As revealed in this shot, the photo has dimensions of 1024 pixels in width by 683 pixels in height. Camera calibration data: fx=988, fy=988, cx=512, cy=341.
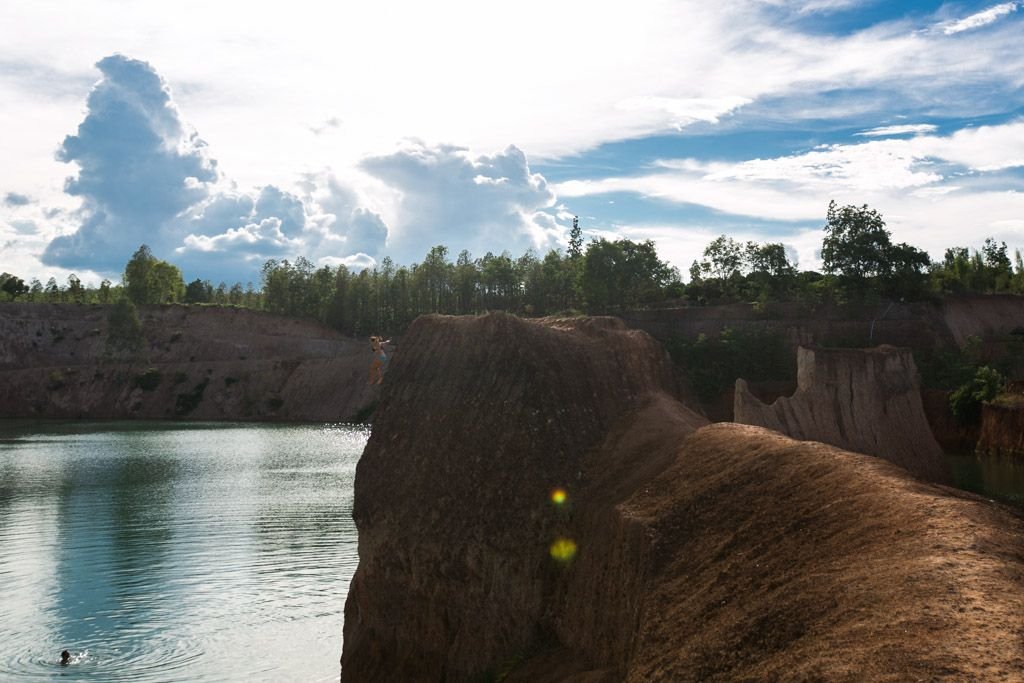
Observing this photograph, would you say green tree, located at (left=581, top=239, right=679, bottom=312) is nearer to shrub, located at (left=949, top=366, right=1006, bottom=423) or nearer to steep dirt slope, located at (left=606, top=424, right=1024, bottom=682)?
shrub, located at (left=949, top=366, right=1006, bottom=423)

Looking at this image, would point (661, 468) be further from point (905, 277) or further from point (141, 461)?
point (905, 277)

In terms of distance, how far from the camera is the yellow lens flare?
632 inches

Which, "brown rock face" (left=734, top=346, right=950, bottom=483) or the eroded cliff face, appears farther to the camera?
the eroded cliff face

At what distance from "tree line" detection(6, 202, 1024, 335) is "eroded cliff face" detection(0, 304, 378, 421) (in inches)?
523

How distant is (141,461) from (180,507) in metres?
20.6

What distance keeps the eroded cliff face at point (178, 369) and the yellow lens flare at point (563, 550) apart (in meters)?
96.6

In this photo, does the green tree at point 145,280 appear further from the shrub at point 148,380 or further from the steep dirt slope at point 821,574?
the steep dirt slope at point 821,574

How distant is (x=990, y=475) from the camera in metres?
47.1

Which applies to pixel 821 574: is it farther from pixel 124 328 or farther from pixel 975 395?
pixel 124 328

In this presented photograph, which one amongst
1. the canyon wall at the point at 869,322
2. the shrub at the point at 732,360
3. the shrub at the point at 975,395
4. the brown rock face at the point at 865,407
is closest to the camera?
the brown rock face at the point at 865,407

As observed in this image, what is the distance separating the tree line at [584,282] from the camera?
8731 centimetres

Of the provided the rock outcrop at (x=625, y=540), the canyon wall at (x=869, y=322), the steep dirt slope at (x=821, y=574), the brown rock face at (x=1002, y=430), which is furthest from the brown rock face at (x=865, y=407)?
the canyon wall at (x=869, y=322)

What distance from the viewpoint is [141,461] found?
6506 cm

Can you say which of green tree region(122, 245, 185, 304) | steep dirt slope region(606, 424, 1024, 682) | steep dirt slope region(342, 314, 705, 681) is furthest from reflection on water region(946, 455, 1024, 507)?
green tree region(122, 245, 185, 304)
